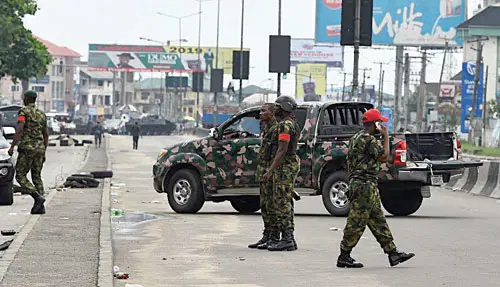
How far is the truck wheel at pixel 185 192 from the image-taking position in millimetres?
20797

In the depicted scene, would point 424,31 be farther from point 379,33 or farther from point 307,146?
point 307,146

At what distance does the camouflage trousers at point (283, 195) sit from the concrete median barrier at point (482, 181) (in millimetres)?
13022

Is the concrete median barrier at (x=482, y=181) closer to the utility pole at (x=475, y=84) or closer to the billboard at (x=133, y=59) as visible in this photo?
the utility pole at (x=475, y=84)

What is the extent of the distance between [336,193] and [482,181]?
9076 millimetres

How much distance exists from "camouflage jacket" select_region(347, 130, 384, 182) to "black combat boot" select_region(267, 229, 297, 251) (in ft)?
6.97

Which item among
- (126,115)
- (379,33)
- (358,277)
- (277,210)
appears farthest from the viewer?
(126,115)

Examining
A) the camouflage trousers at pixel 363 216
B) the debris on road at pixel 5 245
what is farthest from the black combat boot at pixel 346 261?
the debris on road at pixel 5 245

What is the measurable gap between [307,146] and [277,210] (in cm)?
554

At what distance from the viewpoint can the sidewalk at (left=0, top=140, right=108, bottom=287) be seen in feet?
38.3

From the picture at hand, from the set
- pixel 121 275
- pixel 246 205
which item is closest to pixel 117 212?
pixel 246 205

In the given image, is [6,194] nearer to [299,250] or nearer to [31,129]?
[31,129]

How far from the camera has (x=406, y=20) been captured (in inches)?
3693

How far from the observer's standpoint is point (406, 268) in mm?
13367

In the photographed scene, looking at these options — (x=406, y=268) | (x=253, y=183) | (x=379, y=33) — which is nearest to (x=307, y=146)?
(x=253, y=183)
